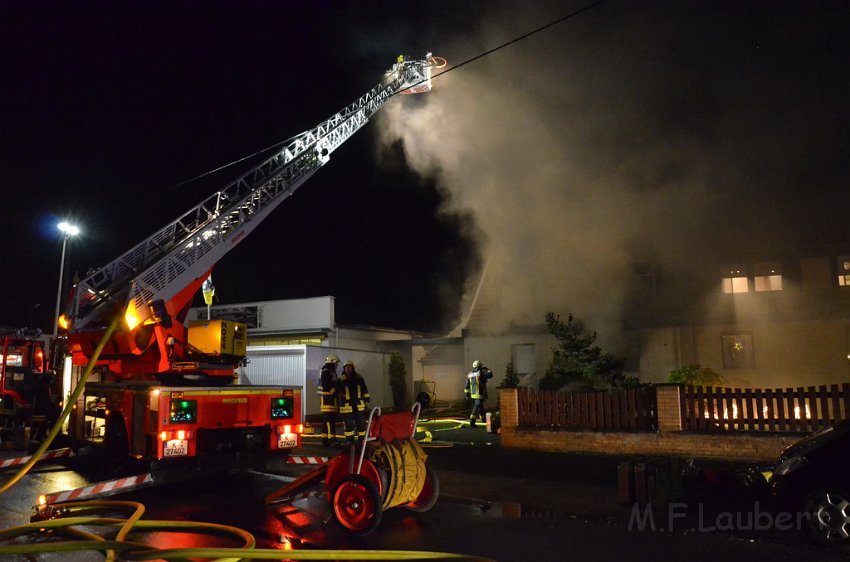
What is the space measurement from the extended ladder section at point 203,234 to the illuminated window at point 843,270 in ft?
42.7

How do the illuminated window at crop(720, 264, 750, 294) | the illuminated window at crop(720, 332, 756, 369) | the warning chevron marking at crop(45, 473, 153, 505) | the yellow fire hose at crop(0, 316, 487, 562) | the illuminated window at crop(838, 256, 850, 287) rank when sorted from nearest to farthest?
the yellow fire hose at crop(0, 316, 487, 562), the warning chevron marking at crop(45, 473, 153, 505), the illuminated window at crop(720, 332, 756, 369), the illuminated window at crop(838, 256, 850, 287), the illuminated window at crop(720, 264, 750, 294)

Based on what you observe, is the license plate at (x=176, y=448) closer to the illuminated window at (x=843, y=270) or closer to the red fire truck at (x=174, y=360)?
the red fire truck at (x=174, y=360)

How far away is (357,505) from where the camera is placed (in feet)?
18.4

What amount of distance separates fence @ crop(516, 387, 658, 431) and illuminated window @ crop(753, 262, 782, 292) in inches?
434

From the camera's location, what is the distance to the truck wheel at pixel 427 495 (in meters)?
6.35

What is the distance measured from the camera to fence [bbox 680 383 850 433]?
873 centimetres

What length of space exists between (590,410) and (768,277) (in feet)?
38.3

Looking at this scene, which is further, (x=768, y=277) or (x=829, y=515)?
(x=768, y=277)

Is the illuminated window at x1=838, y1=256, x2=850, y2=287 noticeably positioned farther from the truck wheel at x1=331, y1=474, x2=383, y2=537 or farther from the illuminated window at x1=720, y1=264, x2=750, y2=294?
the truck wheel at x1=331, y1=474, x2=383, y2=537

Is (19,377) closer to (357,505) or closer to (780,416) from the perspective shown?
(357,505)

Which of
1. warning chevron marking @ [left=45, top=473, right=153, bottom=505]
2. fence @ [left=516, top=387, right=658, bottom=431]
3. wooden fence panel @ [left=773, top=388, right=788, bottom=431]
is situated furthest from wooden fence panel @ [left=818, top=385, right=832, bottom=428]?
warning chevron marking @ [left=45, top=473, right=153, bottom=505]

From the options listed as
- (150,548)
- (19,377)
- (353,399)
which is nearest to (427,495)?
(150,548)

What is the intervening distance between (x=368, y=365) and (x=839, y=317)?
45.2ft


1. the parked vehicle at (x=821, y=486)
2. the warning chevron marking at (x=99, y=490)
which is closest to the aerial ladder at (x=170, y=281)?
the warning chevron marking at (x=99, y=490)
